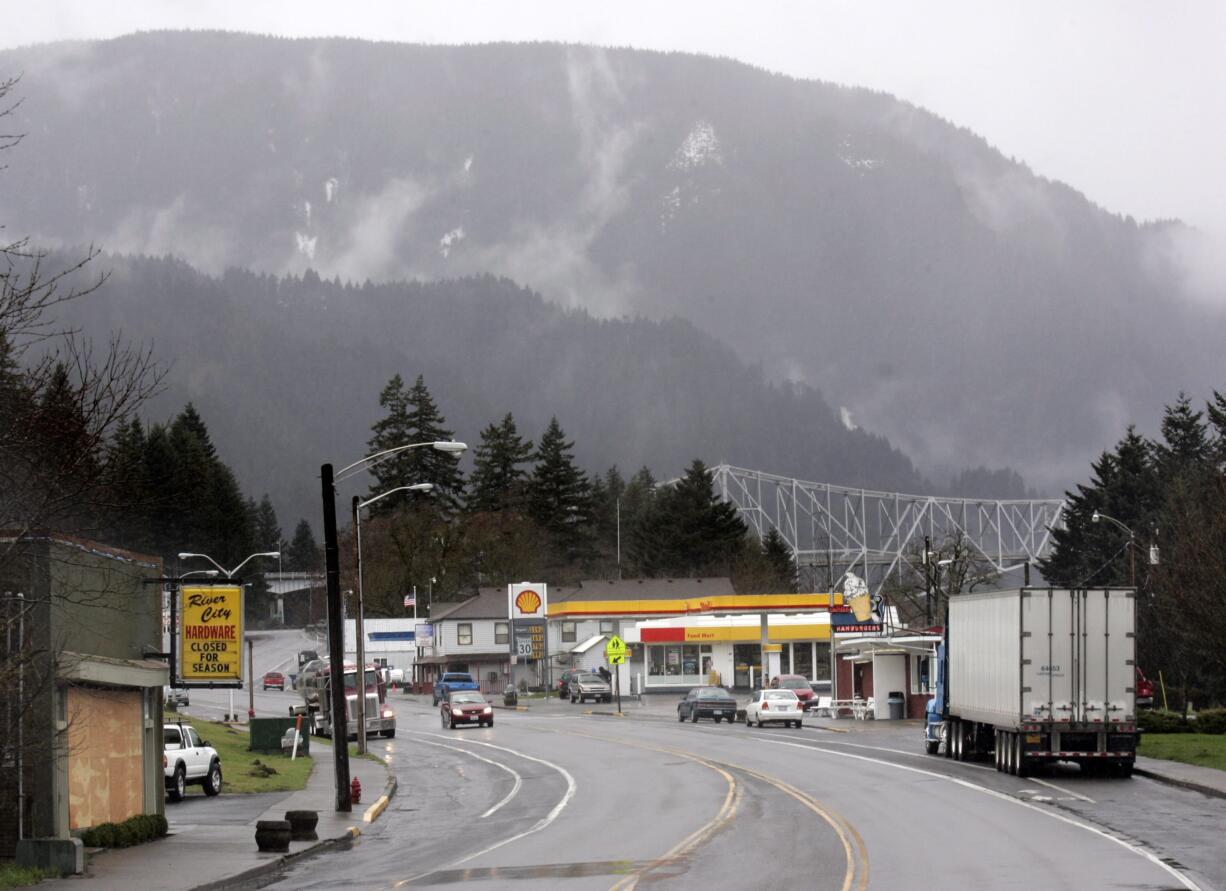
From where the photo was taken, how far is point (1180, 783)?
34.5 metres

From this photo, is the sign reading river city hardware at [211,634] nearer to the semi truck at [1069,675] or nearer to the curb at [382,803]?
the curb at [382,803]

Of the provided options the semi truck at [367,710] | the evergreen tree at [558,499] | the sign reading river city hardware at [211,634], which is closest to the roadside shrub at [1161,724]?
the semi truck at [367,710]

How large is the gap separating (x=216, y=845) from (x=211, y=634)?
17.6 feet

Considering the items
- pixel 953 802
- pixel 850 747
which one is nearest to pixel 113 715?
pixel 953 802

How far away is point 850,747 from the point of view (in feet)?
160

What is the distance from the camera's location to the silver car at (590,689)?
298ft

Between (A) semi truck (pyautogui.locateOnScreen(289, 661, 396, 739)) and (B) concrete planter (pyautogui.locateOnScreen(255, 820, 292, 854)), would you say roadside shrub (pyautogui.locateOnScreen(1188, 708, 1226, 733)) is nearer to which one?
(A) semi truck (pyautogui.locateOnScreen(289, 661, 396, 739))

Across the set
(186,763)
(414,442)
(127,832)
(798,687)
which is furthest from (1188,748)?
(414,442)

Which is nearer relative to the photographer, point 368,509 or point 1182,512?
point 1182,512

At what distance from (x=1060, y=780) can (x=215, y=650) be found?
18.5 m

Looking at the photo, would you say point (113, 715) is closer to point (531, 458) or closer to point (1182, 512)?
point (1182, 512)

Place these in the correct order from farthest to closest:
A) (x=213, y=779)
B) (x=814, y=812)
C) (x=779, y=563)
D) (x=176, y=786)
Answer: (x=779, y=563) → (x=213, y=779) → (x=176, y=786) → (x=814, y=812)

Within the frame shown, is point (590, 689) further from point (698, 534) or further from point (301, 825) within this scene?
point (698, 534)

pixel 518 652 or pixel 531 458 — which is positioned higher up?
pixel 531 458
